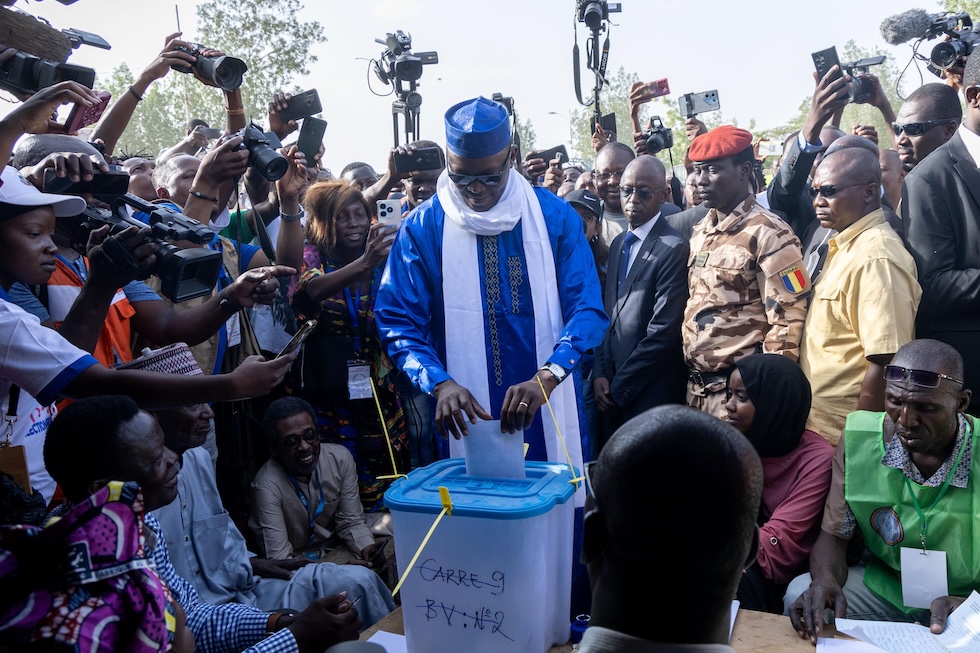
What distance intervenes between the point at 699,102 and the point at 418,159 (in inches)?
104

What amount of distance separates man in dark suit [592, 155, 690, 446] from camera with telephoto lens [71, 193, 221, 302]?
2.21 m

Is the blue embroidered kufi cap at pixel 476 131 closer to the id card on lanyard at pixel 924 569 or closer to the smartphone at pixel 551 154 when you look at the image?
the id card on lanyard at pixel 924 569

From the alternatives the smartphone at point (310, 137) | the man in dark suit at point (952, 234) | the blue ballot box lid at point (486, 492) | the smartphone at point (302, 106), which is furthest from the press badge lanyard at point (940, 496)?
the smartphone at point (310, 137)

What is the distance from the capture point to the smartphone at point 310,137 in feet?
13.9

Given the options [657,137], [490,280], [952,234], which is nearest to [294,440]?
[490,280]

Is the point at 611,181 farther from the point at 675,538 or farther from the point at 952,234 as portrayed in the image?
the point at 675,538

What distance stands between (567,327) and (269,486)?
1.57m

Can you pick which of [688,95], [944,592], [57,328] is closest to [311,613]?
[57,328]

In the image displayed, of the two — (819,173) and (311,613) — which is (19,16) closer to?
(311,613)

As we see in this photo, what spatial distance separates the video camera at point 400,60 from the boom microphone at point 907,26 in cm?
310

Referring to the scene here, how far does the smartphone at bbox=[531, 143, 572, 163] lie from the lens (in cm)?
562

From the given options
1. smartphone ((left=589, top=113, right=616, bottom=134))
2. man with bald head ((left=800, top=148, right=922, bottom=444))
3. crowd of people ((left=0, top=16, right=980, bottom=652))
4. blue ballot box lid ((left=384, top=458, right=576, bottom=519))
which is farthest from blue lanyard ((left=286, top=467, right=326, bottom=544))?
smartphone ((left=589, top=113, right=616, bottom=134))

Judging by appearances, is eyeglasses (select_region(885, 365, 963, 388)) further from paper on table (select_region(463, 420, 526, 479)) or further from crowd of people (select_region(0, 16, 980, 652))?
paper on table (select_region(463, 420, 526, 479))

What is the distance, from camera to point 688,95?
5.85 metres
